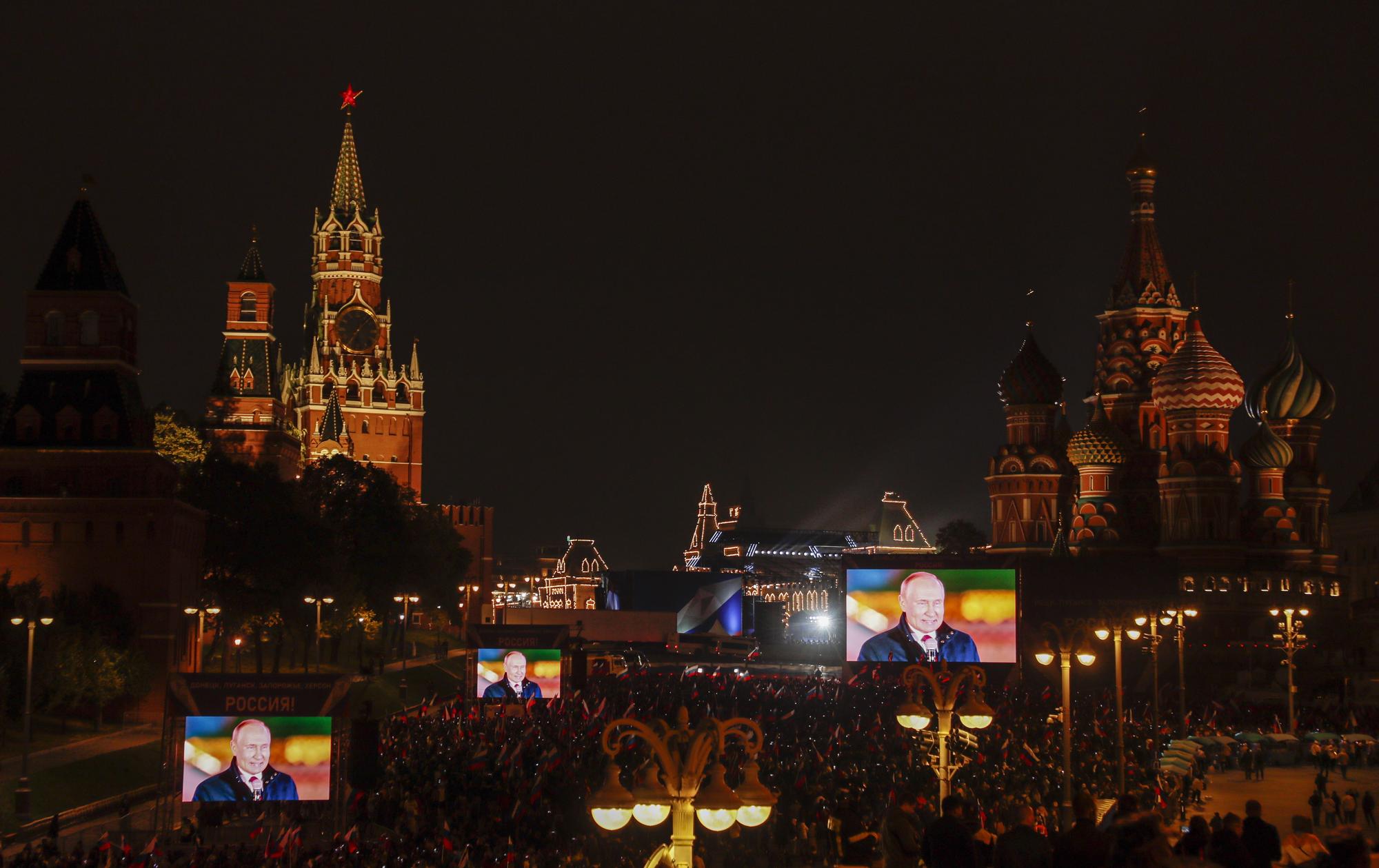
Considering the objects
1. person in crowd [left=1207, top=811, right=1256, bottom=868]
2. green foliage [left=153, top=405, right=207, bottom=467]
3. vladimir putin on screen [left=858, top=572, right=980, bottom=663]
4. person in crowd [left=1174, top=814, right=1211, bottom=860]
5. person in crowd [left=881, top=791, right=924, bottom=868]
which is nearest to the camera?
person in crowd [left=1207, top=811, right=1256, bottom=868]

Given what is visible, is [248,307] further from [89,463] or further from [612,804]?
[612,804]

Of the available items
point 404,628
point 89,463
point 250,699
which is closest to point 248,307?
point 404,628

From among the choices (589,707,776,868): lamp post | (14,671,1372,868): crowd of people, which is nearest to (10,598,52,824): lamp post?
(14,671,1372,868): crowd of people

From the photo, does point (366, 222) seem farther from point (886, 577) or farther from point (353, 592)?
point (886, 577)

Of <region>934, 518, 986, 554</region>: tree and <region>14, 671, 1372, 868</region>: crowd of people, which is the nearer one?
<region>14, 671, 1372, 868</region>: crowd of people

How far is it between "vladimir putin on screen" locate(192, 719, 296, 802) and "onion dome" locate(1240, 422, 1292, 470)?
73908mm

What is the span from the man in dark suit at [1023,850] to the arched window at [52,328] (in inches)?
2144

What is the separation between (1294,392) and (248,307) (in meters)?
67.2

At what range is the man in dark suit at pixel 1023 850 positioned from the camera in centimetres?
1439

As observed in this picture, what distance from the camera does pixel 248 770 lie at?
33000 mm

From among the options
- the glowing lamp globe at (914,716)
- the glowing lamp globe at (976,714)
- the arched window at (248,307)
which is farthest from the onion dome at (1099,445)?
the glowing lamp globe at (914,716)

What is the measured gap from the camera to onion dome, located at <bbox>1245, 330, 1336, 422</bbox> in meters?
99.2

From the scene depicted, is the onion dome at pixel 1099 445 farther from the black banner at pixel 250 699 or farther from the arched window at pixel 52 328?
the black banner at pixel 250 699

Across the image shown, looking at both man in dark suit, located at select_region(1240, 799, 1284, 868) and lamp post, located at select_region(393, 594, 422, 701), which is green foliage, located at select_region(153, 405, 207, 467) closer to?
lamp post, located at select_region(393, 594, 422, 701)
